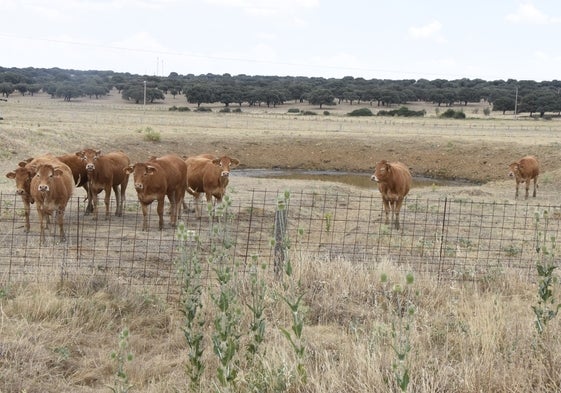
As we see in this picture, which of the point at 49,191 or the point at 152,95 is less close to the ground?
the point at 152,95

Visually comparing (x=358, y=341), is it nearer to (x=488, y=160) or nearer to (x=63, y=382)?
(x=63, y=382)

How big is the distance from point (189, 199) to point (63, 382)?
14507 mm

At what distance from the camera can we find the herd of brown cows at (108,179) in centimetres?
1333

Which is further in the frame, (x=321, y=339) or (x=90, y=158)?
(x=90, y=158)

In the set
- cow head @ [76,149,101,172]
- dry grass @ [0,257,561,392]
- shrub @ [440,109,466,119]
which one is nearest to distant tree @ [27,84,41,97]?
shrub @ [440,109,466,119]

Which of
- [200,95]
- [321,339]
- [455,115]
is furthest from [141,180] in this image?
[200,95]

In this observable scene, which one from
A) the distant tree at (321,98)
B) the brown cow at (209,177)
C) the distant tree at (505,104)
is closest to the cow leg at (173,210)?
the brown cow at (209,177)

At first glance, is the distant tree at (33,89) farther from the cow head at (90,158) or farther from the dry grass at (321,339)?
the dry grass at (321,339)

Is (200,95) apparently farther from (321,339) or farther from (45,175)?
(321,339)

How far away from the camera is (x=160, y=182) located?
1523 cm

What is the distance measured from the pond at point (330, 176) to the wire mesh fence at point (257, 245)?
1252 centimetres

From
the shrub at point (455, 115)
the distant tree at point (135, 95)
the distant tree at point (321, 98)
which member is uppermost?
the distant tree at point (321, 98)

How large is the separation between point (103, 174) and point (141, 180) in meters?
1.95

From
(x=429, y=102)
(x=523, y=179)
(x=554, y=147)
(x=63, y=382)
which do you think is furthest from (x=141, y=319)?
(x=429, y=102)
